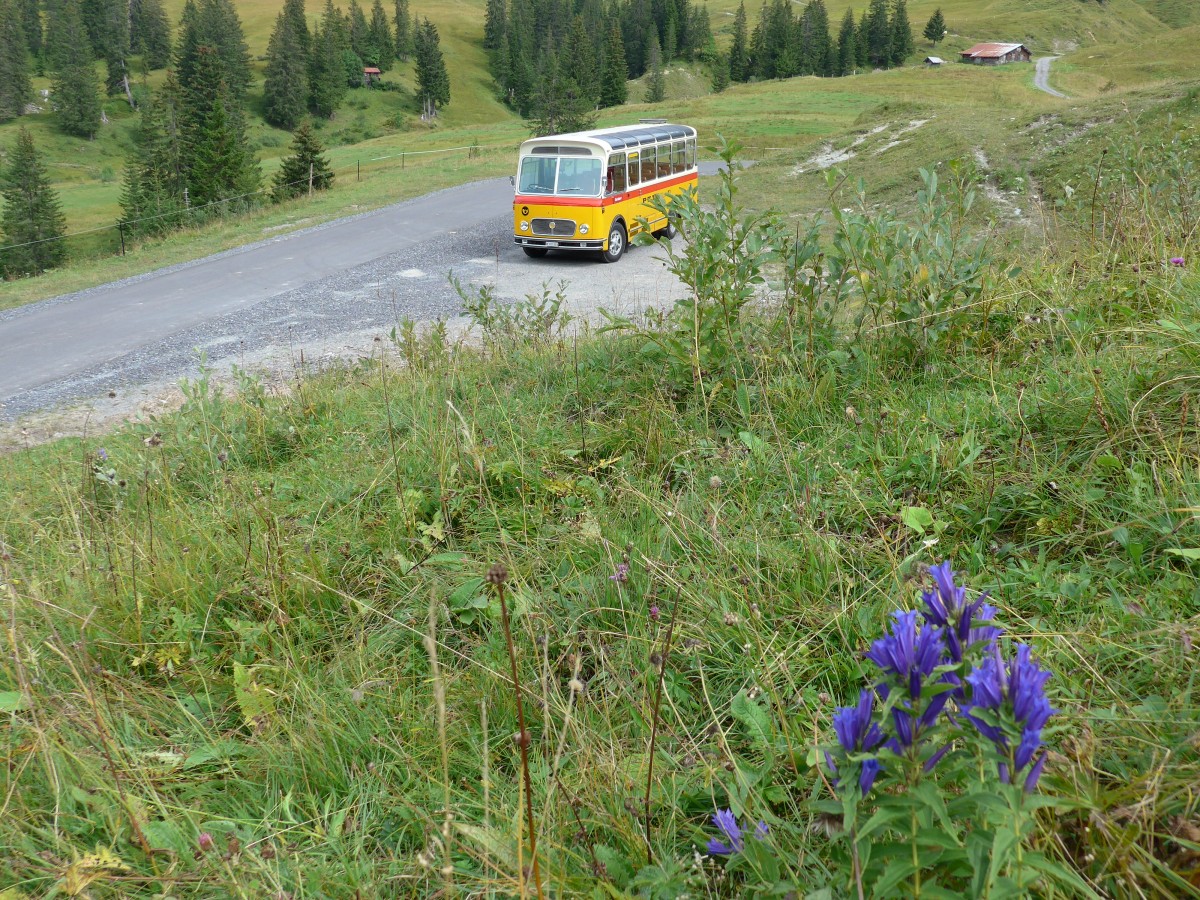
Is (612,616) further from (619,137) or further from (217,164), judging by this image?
(217,164)

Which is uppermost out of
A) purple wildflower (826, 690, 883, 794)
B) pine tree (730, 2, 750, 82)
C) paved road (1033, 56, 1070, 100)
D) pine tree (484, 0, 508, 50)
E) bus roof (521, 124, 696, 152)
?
pine tree (484, 0, 508, 50)

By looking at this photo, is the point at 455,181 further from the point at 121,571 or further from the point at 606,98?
the point at 606,98

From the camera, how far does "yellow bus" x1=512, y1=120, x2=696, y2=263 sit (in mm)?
18609

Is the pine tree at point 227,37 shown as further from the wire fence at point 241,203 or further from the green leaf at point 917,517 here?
the green leaf at point 917,517

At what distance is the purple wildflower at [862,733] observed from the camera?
128 cm

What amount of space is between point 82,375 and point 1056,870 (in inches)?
560

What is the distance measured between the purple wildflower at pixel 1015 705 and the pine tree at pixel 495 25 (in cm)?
17468

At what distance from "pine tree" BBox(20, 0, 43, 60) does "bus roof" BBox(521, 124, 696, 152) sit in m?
161

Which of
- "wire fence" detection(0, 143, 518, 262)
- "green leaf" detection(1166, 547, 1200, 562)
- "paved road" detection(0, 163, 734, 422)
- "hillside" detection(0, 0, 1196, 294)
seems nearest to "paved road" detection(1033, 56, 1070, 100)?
"hillside" detection(0, 0, 1196, 294)

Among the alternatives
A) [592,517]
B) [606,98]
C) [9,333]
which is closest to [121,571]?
[592,517]

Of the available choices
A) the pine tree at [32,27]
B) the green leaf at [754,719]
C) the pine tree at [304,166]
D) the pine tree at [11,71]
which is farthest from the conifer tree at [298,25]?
the green leaf at [754,719]

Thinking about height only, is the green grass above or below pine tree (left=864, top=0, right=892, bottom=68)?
below

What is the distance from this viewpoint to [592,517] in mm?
3354

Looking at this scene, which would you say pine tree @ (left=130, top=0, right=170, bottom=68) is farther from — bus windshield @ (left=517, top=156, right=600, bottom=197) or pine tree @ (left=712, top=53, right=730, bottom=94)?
bus windshield @ (left=517, top=156, right=600, bottom=197)
